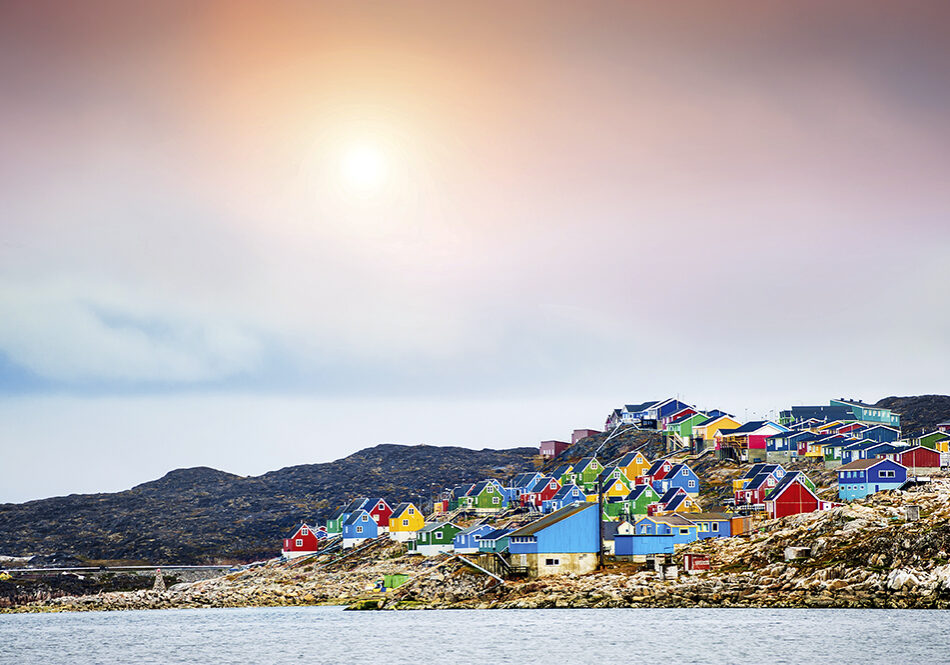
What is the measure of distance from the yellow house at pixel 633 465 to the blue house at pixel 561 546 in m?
49.5

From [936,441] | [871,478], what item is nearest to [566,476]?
[871,478]

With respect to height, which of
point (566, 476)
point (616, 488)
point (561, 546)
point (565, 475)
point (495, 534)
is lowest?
point (561, 546)

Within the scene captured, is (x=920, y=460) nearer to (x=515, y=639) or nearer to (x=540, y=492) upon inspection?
(x=540, y=492)

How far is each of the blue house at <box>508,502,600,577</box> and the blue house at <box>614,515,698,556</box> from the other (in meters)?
2.59

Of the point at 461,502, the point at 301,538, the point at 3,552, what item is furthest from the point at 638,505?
the point at 3,552

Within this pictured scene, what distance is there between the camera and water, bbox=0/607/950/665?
63.8 metres

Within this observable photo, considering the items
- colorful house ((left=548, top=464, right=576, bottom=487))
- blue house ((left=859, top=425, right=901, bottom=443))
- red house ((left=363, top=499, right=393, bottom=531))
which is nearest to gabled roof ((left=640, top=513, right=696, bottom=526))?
colorful house ((left=548, top=464, right=576, bottom=487))

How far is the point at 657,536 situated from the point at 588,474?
49956 mm

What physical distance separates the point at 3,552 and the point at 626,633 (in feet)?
499

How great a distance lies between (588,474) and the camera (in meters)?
151

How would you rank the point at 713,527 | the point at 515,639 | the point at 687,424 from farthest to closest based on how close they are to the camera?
the point at 687,424 < the point at 713,527 < the point at 515,639

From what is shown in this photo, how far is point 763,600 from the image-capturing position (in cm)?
8606

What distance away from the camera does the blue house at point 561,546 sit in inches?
3996

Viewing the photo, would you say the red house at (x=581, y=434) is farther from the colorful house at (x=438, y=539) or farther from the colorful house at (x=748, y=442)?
the colorful house at (x=438, y=539)
